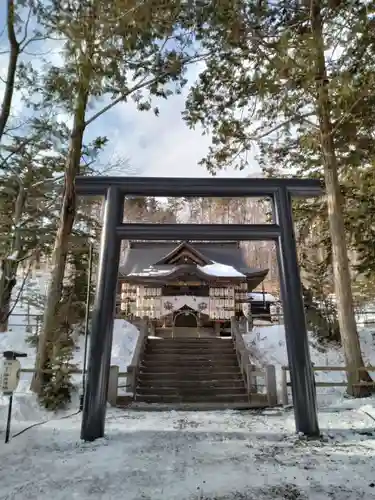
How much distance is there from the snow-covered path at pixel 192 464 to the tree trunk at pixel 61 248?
2.78 meters

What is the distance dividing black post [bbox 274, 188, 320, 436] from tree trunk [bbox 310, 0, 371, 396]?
12.1ft

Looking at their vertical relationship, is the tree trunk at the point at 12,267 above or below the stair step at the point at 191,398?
above

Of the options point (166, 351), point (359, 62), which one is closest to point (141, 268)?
point (166, 351)

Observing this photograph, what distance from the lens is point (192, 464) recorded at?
2889 mm

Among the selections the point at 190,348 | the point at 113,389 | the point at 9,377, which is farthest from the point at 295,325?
the point at 190,348

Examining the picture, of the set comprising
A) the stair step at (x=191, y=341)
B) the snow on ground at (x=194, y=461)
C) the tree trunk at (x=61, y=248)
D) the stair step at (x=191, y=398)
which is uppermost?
the tree trunk at (x=61, y=248)

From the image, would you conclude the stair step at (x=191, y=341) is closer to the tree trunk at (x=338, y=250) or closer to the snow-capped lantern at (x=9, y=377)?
the tree trunk at (x=338, y=250)

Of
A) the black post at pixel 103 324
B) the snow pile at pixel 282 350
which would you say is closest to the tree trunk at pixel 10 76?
the black post at pixel 103 324

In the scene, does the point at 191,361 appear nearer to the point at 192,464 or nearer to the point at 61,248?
the point at 61,248

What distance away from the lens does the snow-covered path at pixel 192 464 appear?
7.71ft

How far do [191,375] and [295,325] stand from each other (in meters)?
6.50

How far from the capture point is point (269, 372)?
736cm

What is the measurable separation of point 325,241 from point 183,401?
6.69 m

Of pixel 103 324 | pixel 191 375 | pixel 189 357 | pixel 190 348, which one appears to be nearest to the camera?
pixel 103 324
